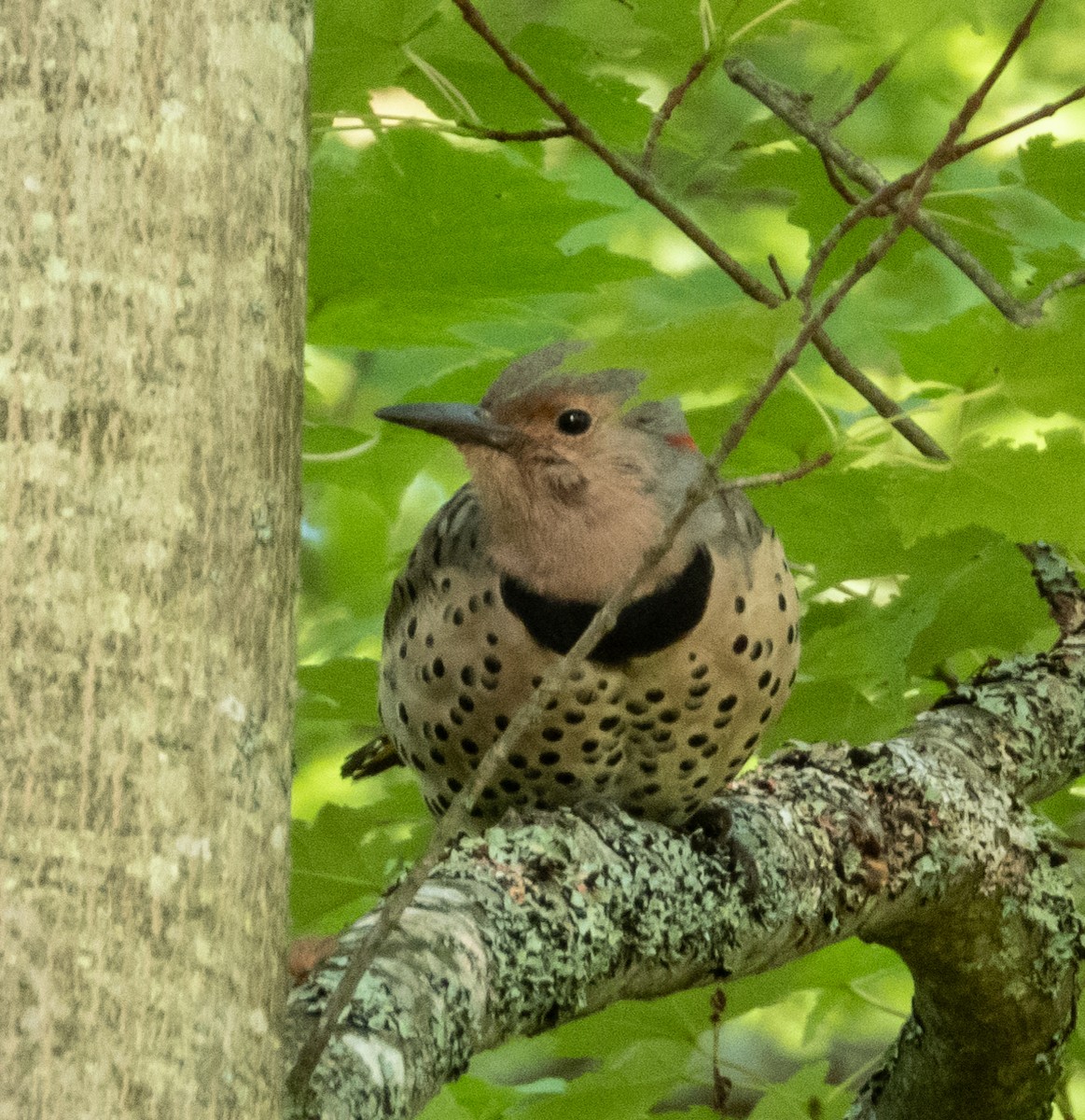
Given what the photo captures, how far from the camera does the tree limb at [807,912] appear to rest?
123 centimetres

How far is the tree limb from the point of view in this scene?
4.04 ft

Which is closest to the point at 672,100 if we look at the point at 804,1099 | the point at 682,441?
the point at 682,441

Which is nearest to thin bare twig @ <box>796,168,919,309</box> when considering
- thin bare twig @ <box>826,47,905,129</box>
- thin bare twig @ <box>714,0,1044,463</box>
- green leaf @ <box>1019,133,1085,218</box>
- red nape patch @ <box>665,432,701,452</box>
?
thin bare twig @ <box>714,0,1044,463</box>

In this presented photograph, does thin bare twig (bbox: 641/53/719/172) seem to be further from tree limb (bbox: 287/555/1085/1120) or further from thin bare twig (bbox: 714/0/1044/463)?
tree limb (bbox: 287/555/1085/1120)

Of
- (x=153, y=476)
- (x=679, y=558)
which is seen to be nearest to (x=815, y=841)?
(x=679, y=558)

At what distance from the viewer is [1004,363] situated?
1193 mm

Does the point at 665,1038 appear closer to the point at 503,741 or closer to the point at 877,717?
the point at 877,717

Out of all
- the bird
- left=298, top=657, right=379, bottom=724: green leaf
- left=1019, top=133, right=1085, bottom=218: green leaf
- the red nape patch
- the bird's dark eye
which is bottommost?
left=298, top=657, right=379, bottom=724: green leaf

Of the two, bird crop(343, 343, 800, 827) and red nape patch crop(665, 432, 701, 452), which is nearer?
bird crop(343, 343, 800, 827)

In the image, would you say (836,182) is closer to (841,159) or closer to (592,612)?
(841,159)

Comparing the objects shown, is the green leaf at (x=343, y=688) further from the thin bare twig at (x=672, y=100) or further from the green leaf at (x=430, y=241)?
the thin bare twig at (x=672, y=100)

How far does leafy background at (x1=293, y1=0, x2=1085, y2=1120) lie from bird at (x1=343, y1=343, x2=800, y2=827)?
0.12 m

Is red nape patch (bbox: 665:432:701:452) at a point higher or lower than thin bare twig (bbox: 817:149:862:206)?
lower

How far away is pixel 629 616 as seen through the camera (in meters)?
2.11
